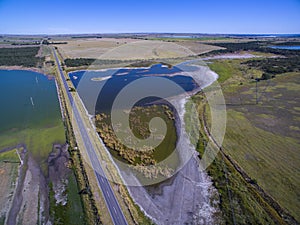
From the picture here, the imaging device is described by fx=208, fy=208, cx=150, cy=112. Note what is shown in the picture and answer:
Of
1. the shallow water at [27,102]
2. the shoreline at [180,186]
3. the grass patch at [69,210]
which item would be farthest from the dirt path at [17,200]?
the shallow water at [27,102]

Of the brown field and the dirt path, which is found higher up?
the brown field

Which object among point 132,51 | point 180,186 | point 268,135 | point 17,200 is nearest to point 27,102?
point 17,200

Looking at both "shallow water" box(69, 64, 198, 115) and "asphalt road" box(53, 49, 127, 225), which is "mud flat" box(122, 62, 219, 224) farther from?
"shallow water" box(69, 64, 198, 115)

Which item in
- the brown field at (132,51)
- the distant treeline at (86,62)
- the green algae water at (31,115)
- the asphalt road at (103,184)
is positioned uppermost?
the brown field at (132,51)

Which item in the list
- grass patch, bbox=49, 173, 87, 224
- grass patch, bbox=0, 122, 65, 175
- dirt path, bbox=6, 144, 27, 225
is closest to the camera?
grass patch, bbox=49, 173, 87, 224

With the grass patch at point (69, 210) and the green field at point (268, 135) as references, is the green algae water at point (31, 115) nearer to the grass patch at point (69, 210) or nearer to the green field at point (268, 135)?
the grass patch at point (69, 210)

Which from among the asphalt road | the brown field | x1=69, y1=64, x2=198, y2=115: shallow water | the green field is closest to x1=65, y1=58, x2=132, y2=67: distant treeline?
the brown field

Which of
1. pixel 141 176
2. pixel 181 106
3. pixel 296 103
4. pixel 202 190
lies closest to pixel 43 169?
pixel 141 176

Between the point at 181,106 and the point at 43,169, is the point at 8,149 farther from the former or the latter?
the point at 181,106

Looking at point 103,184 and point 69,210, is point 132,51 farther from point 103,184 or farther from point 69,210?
point 69,210
